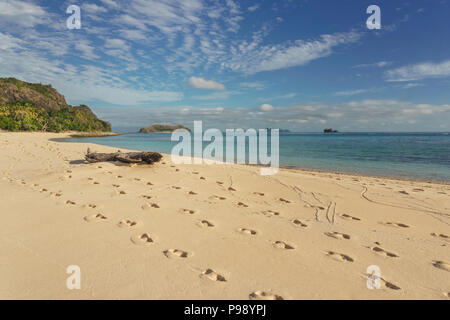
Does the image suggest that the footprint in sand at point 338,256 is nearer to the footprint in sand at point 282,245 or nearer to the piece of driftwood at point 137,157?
the footprint in sand at point 282,245

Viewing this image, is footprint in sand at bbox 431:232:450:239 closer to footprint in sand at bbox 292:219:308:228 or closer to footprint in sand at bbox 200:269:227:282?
footprint in sand at bbox 292:219:308:228

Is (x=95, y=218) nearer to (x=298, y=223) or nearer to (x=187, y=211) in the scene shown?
(x=187, y=211)

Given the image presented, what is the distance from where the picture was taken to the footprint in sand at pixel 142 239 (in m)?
3.97

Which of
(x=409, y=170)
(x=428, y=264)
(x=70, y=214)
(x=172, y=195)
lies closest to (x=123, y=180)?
(x=172, y=195)

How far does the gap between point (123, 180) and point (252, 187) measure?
5310mm

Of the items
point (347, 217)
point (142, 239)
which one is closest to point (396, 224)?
point (347, 217)

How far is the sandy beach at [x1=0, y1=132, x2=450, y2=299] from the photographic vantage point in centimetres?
289

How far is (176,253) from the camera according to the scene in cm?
366

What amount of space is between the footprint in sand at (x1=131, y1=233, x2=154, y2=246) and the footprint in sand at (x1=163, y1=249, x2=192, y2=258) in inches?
20.9

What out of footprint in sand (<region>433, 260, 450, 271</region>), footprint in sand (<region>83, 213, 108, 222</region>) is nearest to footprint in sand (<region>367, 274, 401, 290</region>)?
footprint in sand (<region>433, 260, 450, 271</region>)

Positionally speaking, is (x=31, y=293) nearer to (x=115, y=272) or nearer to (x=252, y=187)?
(x=115, y=272)

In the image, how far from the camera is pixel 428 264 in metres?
3.54

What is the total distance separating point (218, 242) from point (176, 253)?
828 millimetres
